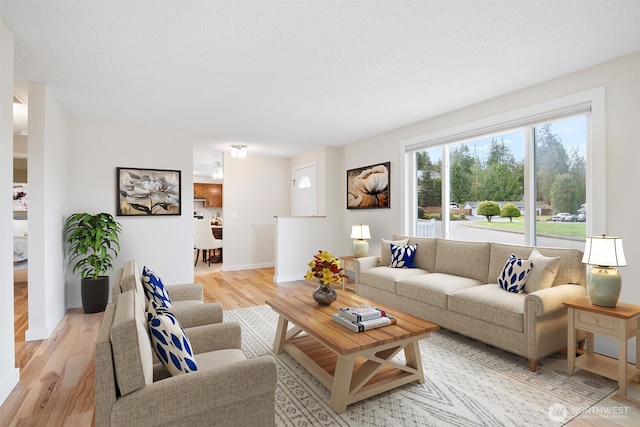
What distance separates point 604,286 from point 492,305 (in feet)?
2.49

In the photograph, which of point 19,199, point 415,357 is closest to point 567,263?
point 415,357

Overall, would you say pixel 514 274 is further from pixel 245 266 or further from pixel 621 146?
pixel 245 266

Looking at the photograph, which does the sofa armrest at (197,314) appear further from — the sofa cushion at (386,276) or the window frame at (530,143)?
the window frame at (530,143)

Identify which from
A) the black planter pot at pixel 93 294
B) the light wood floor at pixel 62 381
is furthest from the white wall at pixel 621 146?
the black planter pot at pixel 93 294

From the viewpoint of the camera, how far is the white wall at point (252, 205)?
6.77m

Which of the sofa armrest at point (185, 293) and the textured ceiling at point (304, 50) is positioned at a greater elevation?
the textured ceiling at point (304, 50)

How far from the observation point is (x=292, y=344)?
9.37 feet

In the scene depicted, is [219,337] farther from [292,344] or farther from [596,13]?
[596,13]

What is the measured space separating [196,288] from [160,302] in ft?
3.13

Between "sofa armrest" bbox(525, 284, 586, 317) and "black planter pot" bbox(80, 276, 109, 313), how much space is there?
4513 millimetres

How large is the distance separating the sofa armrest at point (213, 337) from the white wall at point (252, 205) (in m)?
4.82

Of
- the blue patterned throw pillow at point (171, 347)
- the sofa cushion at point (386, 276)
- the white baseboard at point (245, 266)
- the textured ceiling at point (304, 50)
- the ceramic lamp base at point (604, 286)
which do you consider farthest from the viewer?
the white baseboard at point (245, 266)

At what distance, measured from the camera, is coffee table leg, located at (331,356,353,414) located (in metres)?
2.02

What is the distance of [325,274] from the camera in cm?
272
